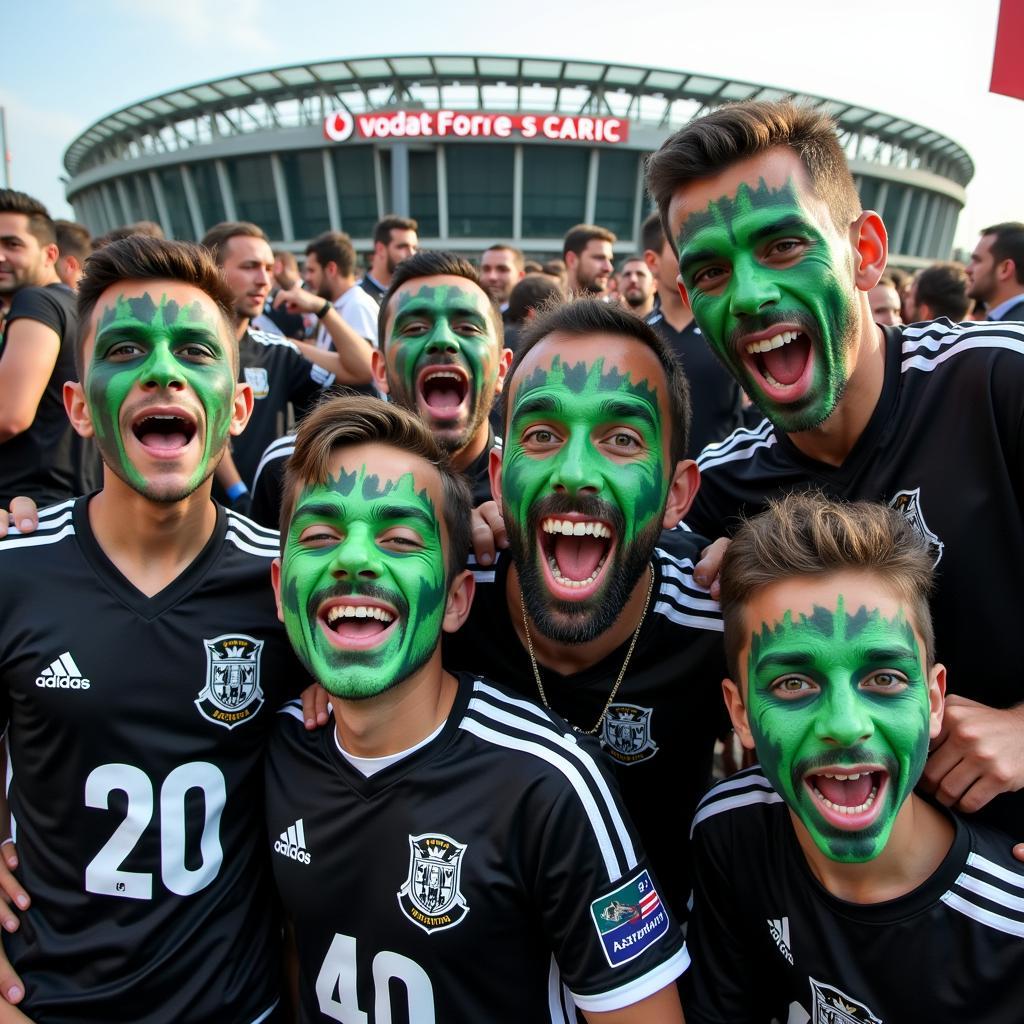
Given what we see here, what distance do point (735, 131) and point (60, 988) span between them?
2.99m

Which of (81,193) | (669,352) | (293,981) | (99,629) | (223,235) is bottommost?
(293,981)

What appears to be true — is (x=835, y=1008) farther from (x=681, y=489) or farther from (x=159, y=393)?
(x=159, y=393)

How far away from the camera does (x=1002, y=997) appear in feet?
5.53

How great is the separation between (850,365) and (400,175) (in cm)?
3745

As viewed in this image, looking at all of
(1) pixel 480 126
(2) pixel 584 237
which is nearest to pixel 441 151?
(1) pixel 480 126

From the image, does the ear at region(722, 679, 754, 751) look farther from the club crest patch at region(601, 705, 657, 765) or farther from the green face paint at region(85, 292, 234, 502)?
the green face paint at region(85, 292, 234, 502)

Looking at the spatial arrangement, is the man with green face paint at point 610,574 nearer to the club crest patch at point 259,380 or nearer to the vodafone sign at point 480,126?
the club crest patch at point 259,380

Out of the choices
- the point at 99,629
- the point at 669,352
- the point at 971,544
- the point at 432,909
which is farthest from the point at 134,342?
the point at 971,544

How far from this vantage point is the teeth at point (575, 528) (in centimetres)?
219

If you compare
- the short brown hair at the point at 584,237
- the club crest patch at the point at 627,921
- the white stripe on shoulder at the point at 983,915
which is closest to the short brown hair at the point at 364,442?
the club crest patch at the point at 627,921

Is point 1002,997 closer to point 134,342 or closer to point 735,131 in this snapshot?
point 735,131

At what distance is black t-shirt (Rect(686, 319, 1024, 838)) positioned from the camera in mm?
2070

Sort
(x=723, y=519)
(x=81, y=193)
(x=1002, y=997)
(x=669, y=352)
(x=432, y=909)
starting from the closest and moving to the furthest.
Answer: (x=1002, y=997), (x=432, y=909), (x=669, y=352), (x=723, y=519), (x=81, y=193)

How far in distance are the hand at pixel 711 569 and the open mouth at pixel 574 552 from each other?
35 cm
